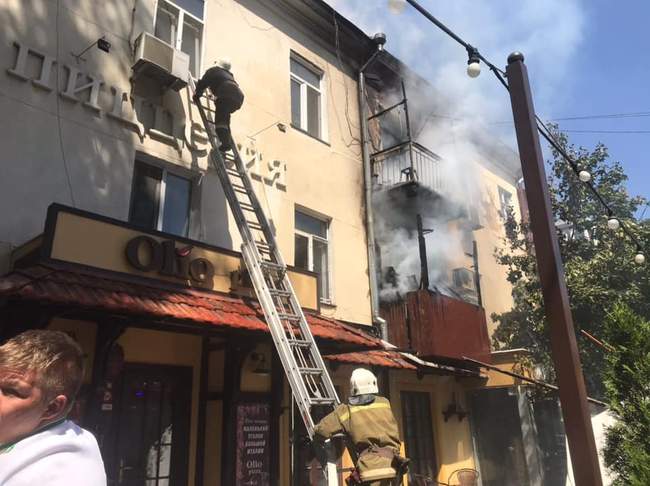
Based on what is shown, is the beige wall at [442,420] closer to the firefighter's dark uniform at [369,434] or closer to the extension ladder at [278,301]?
the extension ladder at [278,301]

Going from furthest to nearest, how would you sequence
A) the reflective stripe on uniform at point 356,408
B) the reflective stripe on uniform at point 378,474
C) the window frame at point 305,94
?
1. the window frame at point 305,94
2. the reflective stripe on uniform at point 356,408
3. the reflective stripe on uniform at point 378,474

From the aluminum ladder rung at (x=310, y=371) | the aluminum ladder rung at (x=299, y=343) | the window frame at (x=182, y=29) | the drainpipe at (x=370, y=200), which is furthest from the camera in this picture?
the drainpipe at (x=370, y=200)

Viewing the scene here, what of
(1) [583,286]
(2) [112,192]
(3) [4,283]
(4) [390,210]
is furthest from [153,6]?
(1) [583,286]

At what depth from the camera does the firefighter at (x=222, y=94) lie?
A: 23.6 ft

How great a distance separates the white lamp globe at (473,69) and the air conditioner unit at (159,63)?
398cm

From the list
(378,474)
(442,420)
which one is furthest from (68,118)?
(442,420)

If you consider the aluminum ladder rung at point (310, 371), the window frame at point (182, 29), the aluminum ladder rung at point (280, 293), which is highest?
the window frame at point (182, 29)

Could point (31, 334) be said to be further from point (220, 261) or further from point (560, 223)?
point (560, 223)

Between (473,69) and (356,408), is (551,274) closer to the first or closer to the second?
(356,408)

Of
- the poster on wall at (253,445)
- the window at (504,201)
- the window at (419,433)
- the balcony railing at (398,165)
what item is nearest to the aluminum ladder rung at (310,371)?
the poster on wall at (253,445)

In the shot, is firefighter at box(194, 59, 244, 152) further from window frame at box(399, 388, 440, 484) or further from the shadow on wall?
window frame at box(399, 388, 440, 484)

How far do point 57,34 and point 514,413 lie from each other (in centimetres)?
1162

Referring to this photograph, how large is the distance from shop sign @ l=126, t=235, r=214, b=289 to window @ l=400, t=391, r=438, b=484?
5.62 m

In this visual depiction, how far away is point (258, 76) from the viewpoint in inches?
363
